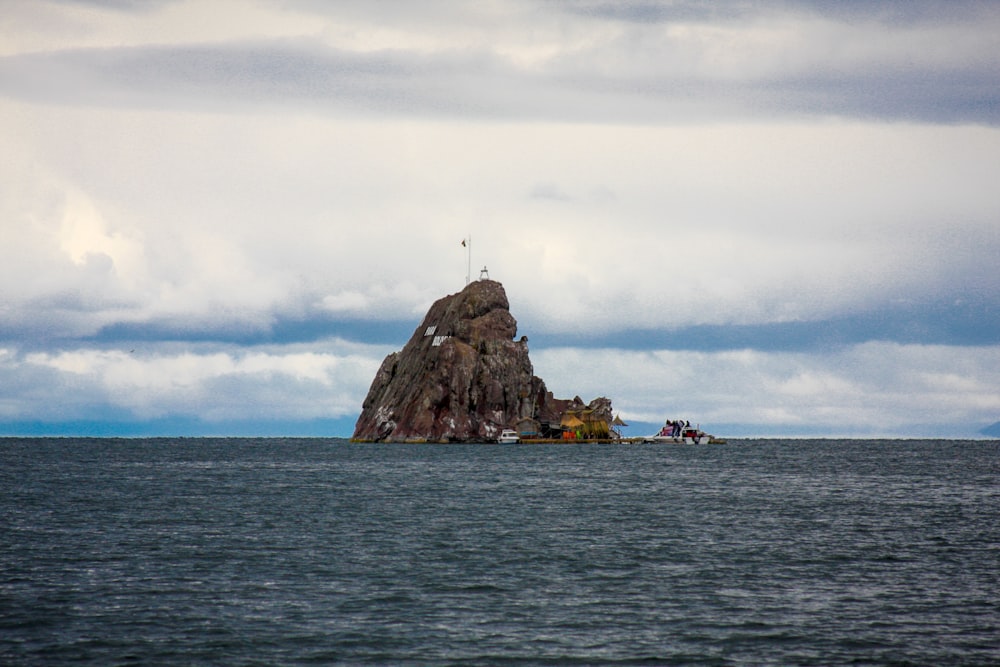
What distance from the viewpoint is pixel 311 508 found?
3401 inches

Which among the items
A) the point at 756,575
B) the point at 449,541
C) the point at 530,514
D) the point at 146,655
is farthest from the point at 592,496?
the point at 146,655

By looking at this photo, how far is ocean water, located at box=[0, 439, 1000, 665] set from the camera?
35562 mm

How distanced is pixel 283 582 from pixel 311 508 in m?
39.1

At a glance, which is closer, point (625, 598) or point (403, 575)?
point (625, 598)

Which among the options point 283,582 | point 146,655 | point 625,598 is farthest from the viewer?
point 283,582

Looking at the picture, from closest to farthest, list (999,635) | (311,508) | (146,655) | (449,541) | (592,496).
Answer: (146,655), (999,635), (449,541), (311,508), (592,496)

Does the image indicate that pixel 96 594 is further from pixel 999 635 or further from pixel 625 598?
pixel 999 635

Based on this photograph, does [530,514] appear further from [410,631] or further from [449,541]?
[410,631]

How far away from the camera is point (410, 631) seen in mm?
37844

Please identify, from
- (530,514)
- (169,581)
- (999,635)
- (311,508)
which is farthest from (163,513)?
(999,635)

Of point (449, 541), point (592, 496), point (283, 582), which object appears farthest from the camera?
point (592, 496)

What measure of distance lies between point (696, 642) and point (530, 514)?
147ft

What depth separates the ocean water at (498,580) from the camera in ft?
117

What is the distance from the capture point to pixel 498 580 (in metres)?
48.7
